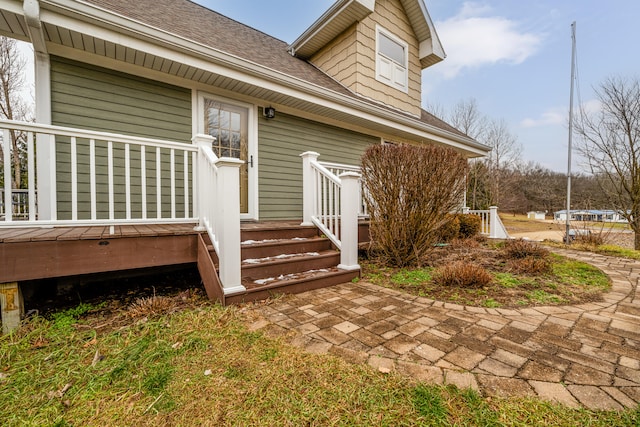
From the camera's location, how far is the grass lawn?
1266 mm

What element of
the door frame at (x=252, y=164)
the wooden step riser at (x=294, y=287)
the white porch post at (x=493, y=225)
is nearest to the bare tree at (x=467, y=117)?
the white porch post at (x=493, y=225)

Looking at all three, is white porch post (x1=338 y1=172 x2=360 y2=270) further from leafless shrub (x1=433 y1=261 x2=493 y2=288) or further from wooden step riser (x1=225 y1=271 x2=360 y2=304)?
leafless shrub (x1=433 y1=261 x2=493 y2=288)

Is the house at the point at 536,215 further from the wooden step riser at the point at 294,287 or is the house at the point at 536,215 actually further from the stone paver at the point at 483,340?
the wooden step riser at the point at 294,287

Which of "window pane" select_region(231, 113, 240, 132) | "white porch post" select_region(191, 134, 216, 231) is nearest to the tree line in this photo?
"window pane" select_region(231, 113, 240, 132)

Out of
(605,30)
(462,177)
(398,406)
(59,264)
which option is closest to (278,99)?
(462,177)

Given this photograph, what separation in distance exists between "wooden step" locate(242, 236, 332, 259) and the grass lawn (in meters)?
1.19

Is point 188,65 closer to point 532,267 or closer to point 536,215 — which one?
point 532,267

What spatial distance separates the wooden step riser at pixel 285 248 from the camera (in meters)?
3.24

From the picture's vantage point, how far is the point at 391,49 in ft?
23.6

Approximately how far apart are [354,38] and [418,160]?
4.26m

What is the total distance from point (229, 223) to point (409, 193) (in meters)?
2.33

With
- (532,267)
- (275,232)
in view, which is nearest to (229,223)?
(275,232)

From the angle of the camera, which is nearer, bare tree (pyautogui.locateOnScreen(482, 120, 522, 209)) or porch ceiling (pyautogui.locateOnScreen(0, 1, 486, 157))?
porch ceiling (pyautogui.locateOnScreen(0, 1, 486, 157))

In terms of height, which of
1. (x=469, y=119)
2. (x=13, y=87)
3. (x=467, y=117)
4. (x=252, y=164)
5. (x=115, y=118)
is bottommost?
(x=252, y=164)
